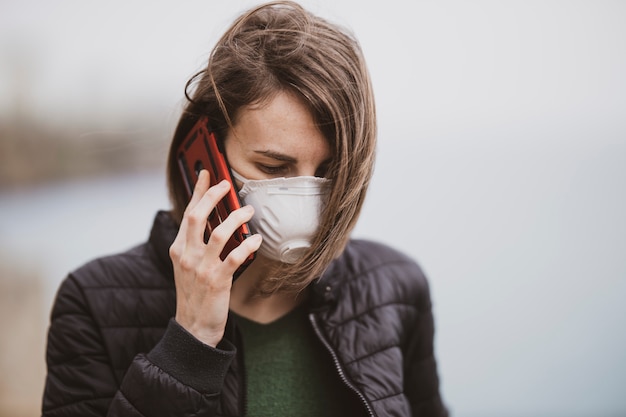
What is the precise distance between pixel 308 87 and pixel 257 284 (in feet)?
1.39

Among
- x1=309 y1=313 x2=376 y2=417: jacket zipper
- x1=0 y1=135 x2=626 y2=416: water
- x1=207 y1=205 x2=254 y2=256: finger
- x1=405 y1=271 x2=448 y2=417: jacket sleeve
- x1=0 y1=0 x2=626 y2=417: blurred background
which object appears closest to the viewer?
x1=207 y1=205 x2=254 y2=256: finger

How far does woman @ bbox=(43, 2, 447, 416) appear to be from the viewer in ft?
3.03

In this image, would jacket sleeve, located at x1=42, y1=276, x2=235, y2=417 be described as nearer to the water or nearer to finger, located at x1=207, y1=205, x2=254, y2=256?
finger, located at x1=207, y1=205, x2=254, y2=256

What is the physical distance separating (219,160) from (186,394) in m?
0.41

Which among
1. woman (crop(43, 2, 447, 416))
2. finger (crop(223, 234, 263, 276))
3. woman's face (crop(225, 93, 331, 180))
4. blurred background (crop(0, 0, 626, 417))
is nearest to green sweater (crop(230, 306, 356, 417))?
woman (crop(43, 2, 447, 416))

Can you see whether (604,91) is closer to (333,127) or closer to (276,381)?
(333,127)

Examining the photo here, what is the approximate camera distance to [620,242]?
189 cm

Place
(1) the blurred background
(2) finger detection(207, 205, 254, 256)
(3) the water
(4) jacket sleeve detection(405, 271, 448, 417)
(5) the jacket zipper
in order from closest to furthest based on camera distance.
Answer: (2) finger detection(207, 205, 254, 256), (5) the jacket zipper, (4) jacket sleeve detection(405, 271, 448, 417), (1) the blurred background, (3) the water

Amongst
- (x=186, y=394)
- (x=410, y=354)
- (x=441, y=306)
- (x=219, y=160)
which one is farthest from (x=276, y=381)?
(x=441, y=306)

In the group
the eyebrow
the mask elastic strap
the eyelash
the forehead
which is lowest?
the mask elastic strap

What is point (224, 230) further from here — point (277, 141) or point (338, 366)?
point (338, 366)

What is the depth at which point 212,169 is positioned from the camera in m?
0.97

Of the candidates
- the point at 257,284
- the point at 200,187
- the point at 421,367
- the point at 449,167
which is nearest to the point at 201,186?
the point at 200,187

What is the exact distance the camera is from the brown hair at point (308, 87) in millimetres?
958
